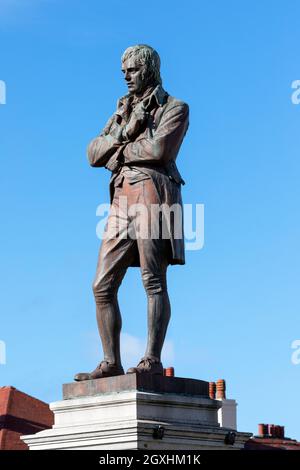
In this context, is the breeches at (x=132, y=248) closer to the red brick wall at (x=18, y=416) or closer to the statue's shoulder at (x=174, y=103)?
the statue's shoulder at (x=174, y=103)

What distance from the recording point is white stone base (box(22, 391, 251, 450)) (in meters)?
15.9

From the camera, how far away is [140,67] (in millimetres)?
17500

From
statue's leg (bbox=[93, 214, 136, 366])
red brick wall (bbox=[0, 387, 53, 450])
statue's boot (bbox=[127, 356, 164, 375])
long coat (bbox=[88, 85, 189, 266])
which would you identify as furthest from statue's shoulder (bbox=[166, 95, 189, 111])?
red brick wall (bbox=[0, 387, 53, 450])

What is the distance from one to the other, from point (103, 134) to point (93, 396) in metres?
3.18

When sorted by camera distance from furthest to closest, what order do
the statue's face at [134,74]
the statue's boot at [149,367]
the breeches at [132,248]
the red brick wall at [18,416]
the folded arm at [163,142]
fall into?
the red brick wall at [18,416] → the statue's face at [134,74] → the folded arm at [163,142] → the breeches at [132,248] → the statue's boot at [149,367]

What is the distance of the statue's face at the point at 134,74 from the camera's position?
17516mm

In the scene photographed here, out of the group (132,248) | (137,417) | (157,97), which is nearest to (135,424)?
(137,417)

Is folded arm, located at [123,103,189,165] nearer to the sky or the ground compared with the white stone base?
nearer to the sky

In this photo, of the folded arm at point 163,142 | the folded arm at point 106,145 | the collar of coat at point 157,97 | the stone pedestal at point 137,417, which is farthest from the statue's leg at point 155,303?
the collar of coat at point 157,97

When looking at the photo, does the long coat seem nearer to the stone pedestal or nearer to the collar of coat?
the collar of coat

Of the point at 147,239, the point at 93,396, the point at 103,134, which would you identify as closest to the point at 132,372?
the point at 93,396

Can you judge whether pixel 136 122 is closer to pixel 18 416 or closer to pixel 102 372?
pixel 102 372
